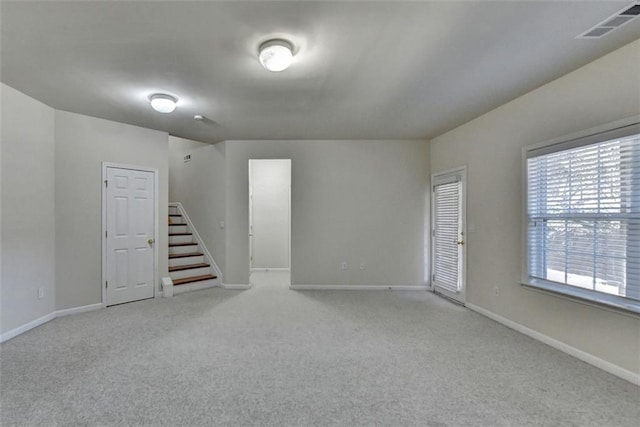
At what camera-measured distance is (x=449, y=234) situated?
430 centimetres

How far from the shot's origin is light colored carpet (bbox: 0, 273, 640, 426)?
175cm

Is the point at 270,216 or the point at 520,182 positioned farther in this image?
the point at 270,216

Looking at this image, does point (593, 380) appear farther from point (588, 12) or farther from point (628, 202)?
point (588, 12)

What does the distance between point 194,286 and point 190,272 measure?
327mm

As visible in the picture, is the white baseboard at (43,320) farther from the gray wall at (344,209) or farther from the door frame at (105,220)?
the gray wall at (344,209)

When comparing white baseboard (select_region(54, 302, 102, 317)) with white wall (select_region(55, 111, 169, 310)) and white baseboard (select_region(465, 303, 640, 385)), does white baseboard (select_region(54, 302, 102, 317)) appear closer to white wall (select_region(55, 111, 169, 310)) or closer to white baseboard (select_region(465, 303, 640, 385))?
white wall (select_region(55, 111, 169, 310))

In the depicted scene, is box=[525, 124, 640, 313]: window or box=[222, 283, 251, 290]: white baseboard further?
box=[222, 283, 251, 290]: white baseboard

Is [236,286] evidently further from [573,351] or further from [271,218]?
[573,351]

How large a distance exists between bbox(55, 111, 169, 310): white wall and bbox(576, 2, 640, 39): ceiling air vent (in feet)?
17.6

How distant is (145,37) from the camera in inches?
78.5

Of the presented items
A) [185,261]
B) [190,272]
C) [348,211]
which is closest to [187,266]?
[190,272]

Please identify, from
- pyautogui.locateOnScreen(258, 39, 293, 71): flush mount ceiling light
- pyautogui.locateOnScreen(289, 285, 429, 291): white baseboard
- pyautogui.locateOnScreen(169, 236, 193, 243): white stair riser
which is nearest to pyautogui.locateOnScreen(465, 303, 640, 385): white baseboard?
pyautogui.locateOnScreen(289, 285, 429, 291): white baseboard

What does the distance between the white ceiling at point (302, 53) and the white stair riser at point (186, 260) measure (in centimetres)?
265

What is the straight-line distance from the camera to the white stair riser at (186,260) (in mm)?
4945
